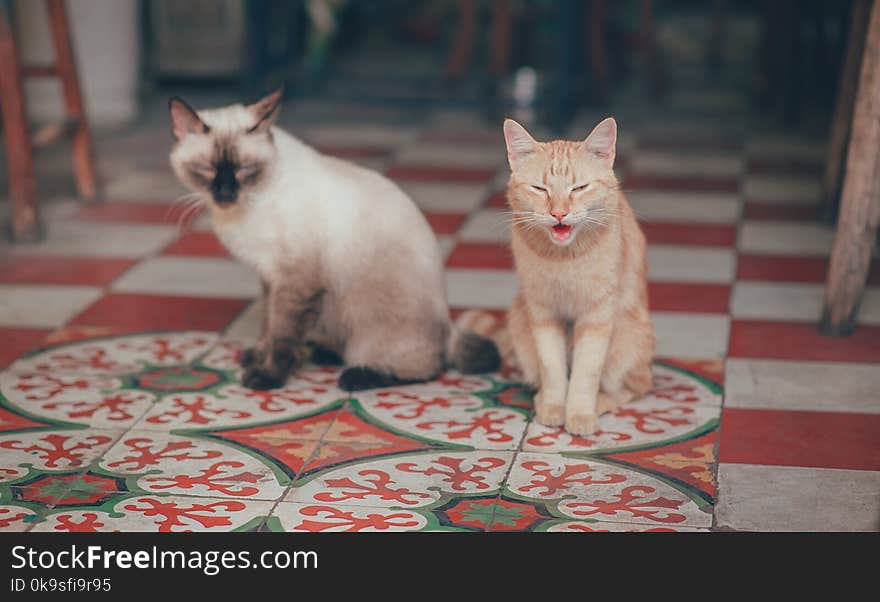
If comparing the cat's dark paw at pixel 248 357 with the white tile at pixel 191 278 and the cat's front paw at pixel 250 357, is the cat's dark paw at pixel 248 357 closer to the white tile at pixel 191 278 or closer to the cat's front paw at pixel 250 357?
the cat's front paw at pixel 250 357

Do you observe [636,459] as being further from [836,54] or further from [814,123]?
[836,54]

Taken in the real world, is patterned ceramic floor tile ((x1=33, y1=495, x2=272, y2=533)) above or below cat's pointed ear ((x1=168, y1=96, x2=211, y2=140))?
below

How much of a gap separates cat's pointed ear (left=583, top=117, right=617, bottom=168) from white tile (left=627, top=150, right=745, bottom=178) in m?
2.48

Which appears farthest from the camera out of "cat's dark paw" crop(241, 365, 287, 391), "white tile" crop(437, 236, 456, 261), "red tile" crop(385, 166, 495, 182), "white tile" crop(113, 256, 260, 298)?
"red tile" crop(385, 166, 495, 182)

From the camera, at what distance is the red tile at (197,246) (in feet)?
12.9

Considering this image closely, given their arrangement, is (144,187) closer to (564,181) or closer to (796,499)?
(564,181)

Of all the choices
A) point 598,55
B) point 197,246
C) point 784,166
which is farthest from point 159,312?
point 598,55

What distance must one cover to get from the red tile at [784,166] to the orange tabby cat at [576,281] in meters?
2.36

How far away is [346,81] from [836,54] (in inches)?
106

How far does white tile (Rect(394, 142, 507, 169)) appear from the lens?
5.07 metres

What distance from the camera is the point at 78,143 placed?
4422mm

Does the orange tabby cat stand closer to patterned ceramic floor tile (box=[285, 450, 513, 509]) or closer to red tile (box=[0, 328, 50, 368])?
patterned ceramic floor tile (box=[285, 450, 513, 509])

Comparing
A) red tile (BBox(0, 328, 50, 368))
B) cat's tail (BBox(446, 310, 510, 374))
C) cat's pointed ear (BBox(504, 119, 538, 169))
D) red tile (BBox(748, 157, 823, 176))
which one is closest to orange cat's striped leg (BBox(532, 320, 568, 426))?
cat's tail (BBox(446, 310, 510, 374))

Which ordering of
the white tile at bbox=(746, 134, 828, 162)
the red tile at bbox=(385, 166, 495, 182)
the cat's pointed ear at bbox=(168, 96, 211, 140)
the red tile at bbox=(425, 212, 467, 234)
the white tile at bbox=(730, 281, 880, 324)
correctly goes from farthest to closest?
the white tile at bbox=(746, 134, 828, 162)
the red tile at bbox=(385, 166, 495, 182)
the red tile at bbox=(425, 212, 467, 234)
the white tile at bbox=(730, 281, 880, 324)
the cat's pointed ear at bbox=(168, 96, 211, 140)
